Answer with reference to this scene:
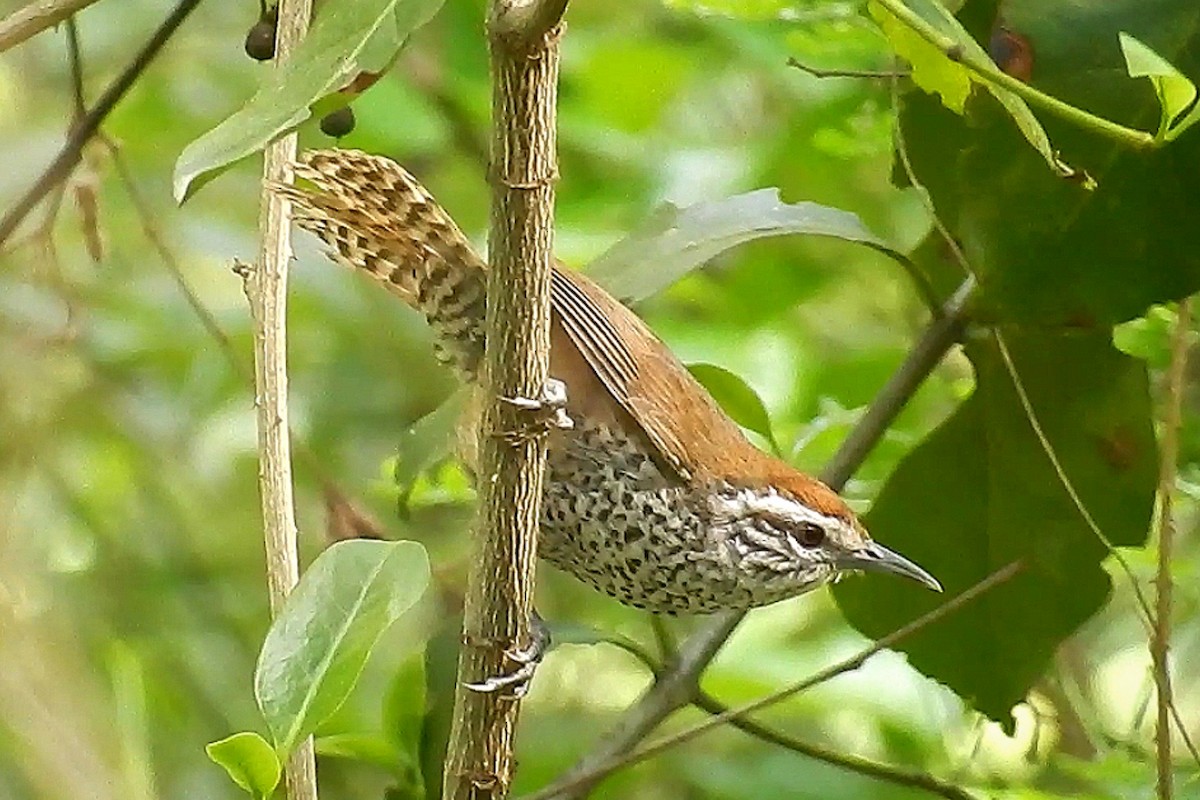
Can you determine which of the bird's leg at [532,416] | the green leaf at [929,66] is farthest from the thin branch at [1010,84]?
the bird's leg at [532,416]

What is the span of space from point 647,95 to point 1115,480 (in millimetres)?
1392

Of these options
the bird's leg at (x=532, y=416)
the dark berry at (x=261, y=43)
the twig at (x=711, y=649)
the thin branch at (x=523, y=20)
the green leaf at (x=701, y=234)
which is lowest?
the twig at (x=711, y=649)

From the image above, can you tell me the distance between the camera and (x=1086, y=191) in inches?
64.4

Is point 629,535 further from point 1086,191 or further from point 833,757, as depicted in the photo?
point 1086,191

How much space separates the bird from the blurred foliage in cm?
11

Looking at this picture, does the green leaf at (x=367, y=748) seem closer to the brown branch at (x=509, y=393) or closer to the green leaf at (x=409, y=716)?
the green leaf at (x=409, y=716)

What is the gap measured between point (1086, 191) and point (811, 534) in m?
0.59

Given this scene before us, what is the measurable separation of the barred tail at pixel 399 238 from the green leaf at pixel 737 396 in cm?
35

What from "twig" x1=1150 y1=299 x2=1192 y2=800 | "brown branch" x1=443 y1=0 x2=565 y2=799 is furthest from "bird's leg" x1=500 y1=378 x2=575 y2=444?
"twig" x1=1150 y1=299 x2=1192 y2=800

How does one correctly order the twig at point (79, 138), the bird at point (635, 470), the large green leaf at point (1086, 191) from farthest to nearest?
1. the bird at point (635, 470)
2. the twig at point (79, 138)
3. the large green leaf at point (1086, 191)

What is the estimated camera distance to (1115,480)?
1.93 meters

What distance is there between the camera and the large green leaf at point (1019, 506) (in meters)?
1.92

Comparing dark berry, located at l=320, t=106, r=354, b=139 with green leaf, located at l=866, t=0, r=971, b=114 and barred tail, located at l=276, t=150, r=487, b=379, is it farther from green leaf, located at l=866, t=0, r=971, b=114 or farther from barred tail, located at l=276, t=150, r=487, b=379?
green leaf, located at l=866, t=0, r=971, b=114

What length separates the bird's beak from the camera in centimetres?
196
